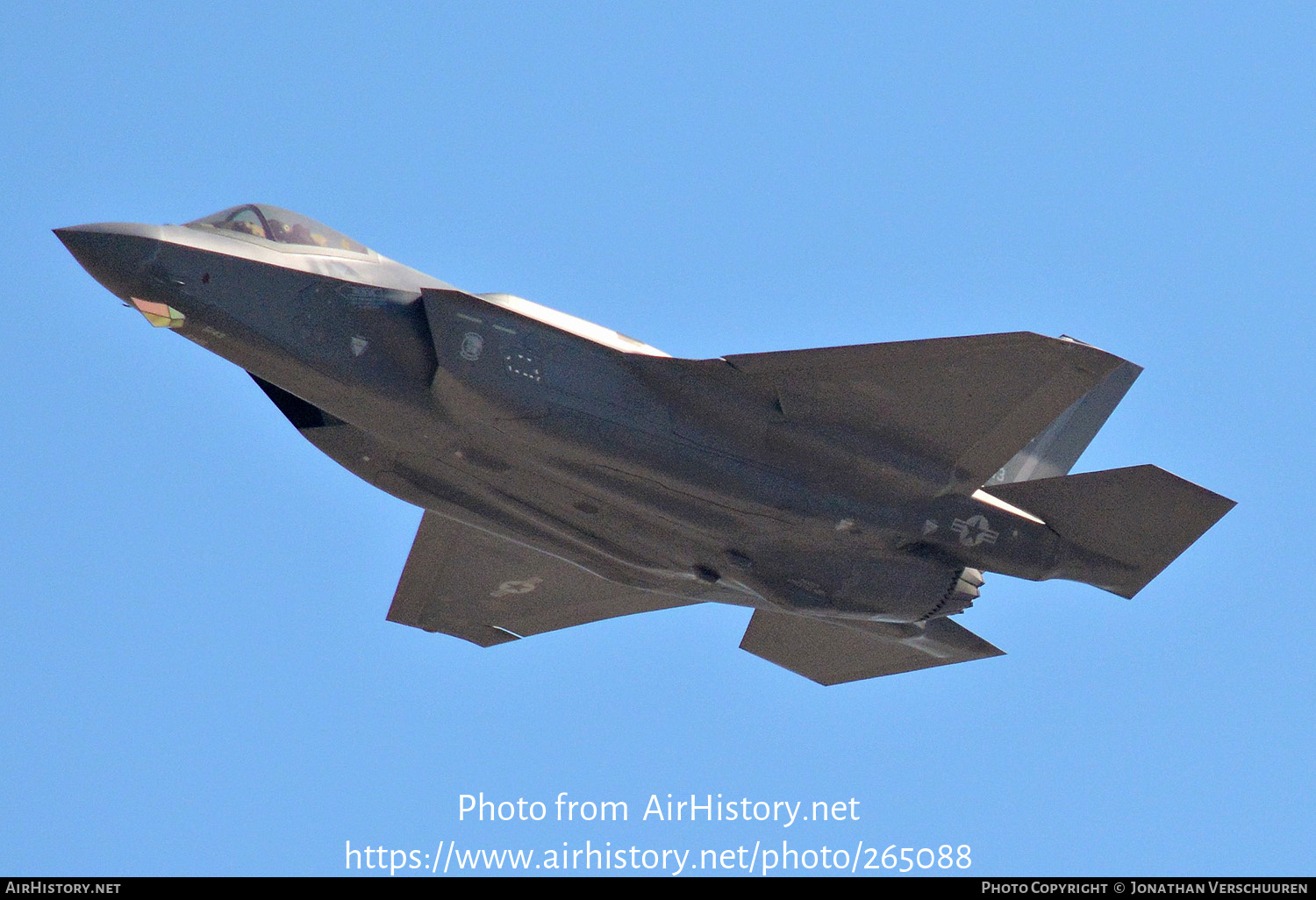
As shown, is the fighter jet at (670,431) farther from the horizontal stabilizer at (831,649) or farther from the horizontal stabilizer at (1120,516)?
the horizontal stabilizer at (831,649)

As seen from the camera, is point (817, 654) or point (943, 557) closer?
point (943, 557)

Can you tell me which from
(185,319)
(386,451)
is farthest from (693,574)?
(185,319)

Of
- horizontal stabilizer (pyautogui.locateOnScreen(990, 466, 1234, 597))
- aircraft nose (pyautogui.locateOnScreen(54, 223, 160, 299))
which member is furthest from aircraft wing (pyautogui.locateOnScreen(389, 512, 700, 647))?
aircraft nose (pyautogui.locateOnScreen(54, 223, 160, 299))

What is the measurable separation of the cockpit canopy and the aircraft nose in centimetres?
82

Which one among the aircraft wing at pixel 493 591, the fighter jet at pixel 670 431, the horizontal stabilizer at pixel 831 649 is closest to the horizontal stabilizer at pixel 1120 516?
the fighter jet at pixel 670 431

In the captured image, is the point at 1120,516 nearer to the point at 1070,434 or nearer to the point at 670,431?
the point at 1070,434

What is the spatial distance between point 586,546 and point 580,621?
4.68m

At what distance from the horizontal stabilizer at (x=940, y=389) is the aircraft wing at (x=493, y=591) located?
16.8ft

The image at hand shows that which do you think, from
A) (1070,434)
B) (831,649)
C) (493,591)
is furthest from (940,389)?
(493,591)

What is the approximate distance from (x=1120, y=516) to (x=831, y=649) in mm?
5602

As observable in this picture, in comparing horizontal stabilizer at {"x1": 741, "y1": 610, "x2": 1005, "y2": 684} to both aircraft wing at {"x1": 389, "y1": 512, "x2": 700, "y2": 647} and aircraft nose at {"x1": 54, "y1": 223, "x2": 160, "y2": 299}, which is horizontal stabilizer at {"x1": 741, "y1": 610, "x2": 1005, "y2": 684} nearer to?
aircraft wing at {"x1": 389, "y1": 512, "x2": 700, "y2": 647}

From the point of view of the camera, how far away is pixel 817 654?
22.4m

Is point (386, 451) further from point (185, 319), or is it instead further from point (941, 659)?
point (941, 659)

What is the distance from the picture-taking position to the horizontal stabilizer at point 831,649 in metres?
21.4
